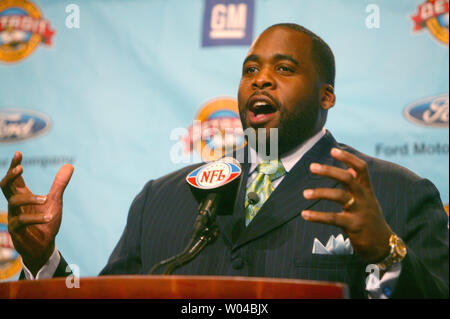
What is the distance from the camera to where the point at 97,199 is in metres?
2.77

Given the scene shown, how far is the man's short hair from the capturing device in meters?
1.99

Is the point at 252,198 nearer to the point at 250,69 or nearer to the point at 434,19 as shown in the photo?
the point at 250,69

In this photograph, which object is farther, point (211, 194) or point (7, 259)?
point (7, 259)

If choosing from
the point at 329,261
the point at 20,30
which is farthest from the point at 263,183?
the point at 20,30

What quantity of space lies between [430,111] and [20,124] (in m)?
2.03

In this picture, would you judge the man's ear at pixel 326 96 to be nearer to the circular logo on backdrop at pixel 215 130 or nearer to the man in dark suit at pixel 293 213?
the man in dark suit at pixel 293 213

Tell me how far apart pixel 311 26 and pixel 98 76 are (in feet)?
3.59

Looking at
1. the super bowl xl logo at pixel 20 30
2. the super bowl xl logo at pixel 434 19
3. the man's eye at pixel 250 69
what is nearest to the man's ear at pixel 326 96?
the man's eye at pixel 250 69

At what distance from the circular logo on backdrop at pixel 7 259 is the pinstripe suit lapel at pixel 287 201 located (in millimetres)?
1613

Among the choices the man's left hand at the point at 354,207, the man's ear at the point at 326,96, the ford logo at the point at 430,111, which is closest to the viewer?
the man's left hand at the point at 354,207

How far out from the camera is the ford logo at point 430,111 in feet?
7.76

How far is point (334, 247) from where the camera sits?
1653 millimetres

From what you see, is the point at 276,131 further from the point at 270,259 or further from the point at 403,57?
the point at 403,57
